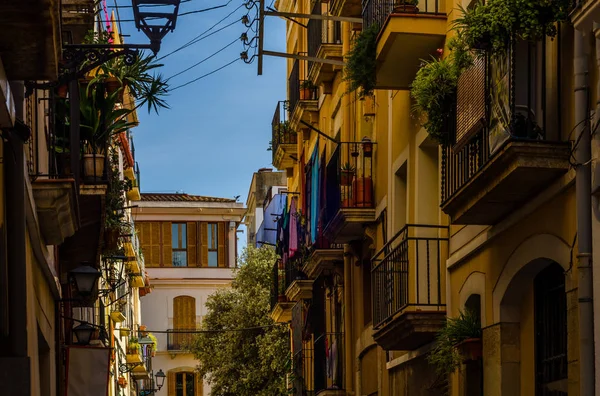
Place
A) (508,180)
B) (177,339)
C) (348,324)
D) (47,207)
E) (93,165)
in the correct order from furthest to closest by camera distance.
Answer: (177,339)
(348,324)
(93,165)
(47,207)
(508,180)

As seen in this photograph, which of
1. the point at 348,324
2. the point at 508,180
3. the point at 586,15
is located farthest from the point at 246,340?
the point at 586,15

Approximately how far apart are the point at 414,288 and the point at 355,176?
Result: 16.5ft

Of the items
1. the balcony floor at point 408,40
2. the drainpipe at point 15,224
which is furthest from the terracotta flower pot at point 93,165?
the drainpipe at point 15,224

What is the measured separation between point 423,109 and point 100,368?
660cm

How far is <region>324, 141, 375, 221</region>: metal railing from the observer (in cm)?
2133

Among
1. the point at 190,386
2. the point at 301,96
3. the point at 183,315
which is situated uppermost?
the point at 301,96

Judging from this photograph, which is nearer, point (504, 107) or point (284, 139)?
point (504, 107)

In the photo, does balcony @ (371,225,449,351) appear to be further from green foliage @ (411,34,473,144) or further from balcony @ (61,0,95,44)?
balcony @ (61,0,95,44)

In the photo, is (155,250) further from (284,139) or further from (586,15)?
(586,15)

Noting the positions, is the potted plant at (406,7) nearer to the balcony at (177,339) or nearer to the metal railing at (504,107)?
the metal railing at (504,107)

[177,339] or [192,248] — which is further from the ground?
[192,248]

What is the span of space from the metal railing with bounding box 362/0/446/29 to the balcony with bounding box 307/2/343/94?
4.71 metres

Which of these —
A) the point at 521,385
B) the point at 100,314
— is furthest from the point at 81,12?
the point at 100,314

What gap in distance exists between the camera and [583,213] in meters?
10.8
